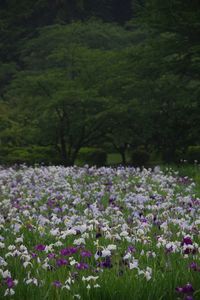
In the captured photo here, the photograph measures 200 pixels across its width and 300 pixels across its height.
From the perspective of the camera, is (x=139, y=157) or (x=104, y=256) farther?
(x=139, y=157)

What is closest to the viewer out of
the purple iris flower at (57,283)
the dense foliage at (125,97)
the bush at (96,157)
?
the purple iris flower at (57,283)

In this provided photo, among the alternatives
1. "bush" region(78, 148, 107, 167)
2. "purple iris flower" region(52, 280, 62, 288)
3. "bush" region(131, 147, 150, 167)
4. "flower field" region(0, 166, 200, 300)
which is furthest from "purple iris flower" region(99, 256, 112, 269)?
"bush" region(78, 148, 107, 167)

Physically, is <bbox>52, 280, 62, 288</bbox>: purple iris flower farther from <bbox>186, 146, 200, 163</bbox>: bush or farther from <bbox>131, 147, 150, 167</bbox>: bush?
<bbox>131, 147, 150, 167</bbox>: bush

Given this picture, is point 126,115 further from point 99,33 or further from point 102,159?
point 99,33

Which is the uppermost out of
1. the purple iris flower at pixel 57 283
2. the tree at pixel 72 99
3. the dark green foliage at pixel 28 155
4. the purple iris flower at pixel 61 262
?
the tree at pixel 72 99

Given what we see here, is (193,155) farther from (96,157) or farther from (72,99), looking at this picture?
(72,99)

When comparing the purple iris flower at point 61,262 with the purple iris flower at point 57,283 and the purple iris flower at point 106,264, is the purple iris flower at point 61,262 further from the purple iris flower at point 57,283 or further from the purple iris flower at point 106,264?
the purple iris flower at point 57,283

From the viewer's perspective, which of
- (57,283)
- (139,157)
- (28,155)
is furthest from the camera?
(28,155)

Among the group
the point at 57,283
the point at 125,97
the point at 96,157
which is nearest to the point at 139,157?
the point at 96,157

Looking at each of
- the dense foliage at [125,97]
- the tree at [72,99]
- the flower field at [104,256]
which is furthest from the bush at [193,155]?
the flower field at [104,256]

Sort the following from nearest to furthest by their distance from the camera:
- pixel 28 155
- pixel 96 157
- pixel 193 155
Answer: pixel 193 155 → pixel 28 155 → pixel 96 157

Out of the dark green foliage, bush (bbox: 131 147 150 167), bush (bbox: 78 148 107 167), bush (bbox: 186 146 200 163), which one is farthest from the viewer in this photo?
bush (bbox: 78 148 107 167)

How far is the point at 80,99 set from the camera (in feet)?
70.4

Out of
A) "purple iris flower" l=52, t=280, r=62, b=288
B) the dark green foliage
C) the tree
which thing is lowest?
"purple iris flower" l=52, t=280, r=62, b=288
